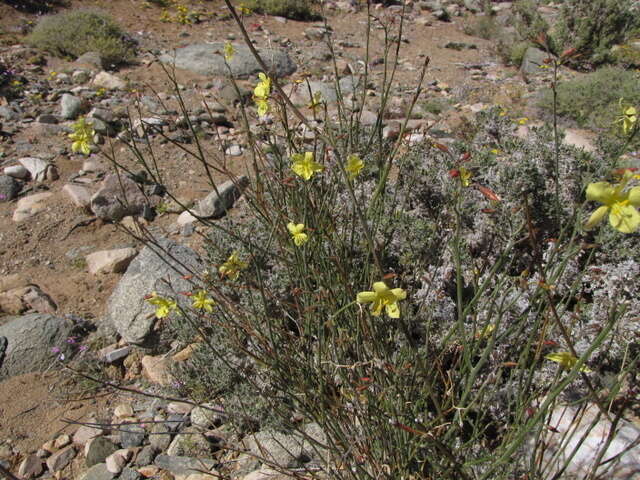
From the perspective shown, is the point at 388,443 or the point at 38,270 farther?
the point at 38,270

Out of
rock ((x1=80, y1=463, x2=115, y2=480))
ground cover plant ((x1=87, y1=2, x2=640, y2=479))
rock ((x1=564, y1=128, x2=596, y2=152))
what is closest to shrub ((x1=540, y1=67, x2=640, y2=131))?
rock ((x1=564, y1=128, x2=596, y2=152))

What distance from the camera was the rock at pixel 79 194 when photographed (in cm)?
454

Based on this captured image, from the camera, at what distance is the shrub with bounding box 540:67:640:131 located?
5516mm

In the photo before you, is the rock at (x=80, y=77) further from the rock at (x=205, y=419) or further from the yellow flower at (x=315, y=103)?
the rock at (x=205, y=419)

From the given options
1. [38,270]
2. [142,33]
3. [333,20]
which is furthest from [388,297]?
[333,20]

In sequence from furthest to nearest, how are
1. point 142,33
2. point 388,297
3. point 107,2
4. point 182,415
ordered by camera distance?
1. point 107,2
2. point 142,33
3. point 182,415
4. point 388,297

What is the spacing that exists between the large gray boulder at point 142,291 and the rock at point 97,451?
2.29 feet

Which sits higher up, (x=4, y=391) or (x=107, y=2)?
(x=107, y=2)

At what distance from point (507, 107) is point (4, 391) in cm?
610

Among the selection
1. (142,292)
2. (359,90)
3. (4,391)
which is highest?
(359,90)

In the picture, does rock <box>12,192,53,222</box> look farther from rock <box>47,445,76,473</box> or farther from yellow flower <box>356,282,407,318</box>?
yellow flower <box>356,282,407,318</box>

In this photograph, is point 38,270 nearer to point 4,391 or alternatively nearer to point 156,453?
point 4,391

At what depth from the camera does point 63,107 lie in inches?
235

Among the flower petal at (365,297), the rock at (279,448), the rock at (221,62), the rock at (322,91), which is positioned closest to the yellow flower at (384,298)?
the flower petal at (365,297)
